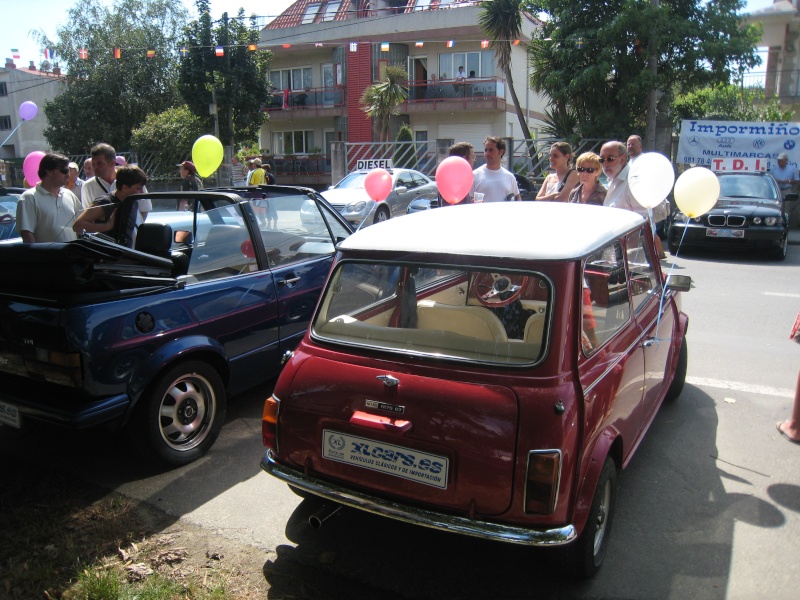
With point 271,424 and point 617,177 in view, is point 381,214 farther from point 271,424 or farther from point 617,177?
point 271,424

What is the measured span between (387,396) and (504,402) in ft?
1.67

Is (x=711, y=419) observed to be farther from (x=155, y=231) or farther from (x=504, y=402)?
(x=155, y=231)

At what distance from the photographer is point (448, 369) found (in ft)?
8.85

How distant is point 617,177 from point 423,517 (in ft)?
14.8

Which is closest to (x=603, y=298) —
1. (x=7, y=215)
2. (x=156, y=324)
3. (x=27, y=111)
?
(x=156, y=324)

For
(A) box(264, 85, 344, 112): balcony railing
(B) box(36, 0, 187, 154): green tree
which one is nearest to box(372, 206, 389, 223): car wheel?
(A) box(264, 85, 344, 112): balcony railing

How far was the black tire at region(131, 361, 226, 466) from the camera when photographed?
3.81 m

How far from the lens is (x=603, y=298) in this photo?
3131mm

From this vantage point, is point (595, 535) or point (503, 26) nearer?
point (595, 535)

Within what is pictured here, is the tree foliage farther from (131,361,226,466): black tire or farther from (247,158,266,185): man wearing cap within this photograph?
(131,361,226,466): black tire

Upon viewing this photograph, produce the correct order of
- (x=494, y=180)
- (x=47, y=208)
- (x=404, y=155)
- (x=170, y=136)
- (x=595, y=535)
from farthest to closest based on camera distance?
(x=170, y=136) < (x=404, y=155) < (x=494, y=180) < (x=47, y=208) < (x=595, y=535)

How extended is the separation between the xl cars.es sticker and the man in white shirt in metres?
4.91

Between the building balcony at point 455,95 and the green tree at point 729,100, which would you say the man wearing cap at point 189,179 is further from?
the green tree at point 729,100

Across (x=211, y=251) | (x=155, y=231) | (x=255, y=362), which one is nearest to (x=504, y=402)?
(x=255, y=362)
